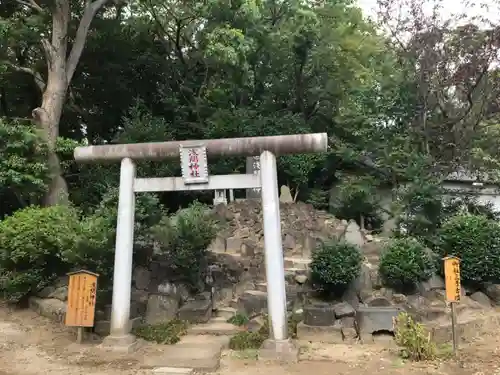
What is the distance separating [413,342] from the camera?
22.0 feet

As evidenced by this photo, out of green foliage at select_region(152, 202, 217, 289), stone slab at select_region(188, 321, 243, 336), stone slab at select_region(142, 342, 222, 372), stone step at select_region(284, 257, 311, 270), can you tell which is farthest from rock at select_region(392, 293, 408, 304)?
green foliage at select_region(152, 202, 217, 289)

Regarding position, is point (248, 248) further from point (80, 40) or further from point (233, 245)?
point (80, 40)

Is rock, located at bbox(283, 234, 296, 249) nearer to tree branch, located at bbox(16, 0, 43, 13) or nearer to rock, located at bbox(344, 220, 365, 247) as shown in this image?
rock, located at bbox(344, 220, 365, 247)

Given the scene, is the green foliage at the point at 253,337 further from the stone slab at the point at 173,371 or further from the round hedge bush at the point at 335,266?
the stone slab at the point at 173,371

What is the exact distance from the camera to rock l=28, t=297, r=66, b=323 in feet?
29.5

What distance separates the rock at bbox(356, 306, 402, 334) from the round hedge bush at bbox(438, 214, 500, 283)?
7.78 ft

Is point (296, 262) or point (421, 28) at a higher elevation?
point (421, 28)

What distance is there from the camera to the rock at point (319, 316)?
312 inches

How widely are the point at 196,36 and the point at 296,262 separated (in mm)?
10601

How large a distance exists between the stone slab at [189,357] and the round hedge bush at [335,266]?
2.31 meters

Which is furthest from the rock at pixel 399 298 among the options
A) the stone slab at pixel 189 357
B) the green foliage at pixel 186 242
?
the green foliage at pixel 186 242

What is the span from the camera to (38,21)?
13.7 metres

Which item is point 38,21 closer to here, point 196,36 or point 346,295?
point 196,36

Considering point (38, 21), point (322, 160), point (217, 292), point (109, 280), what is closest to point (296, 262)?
point (217, 292)
